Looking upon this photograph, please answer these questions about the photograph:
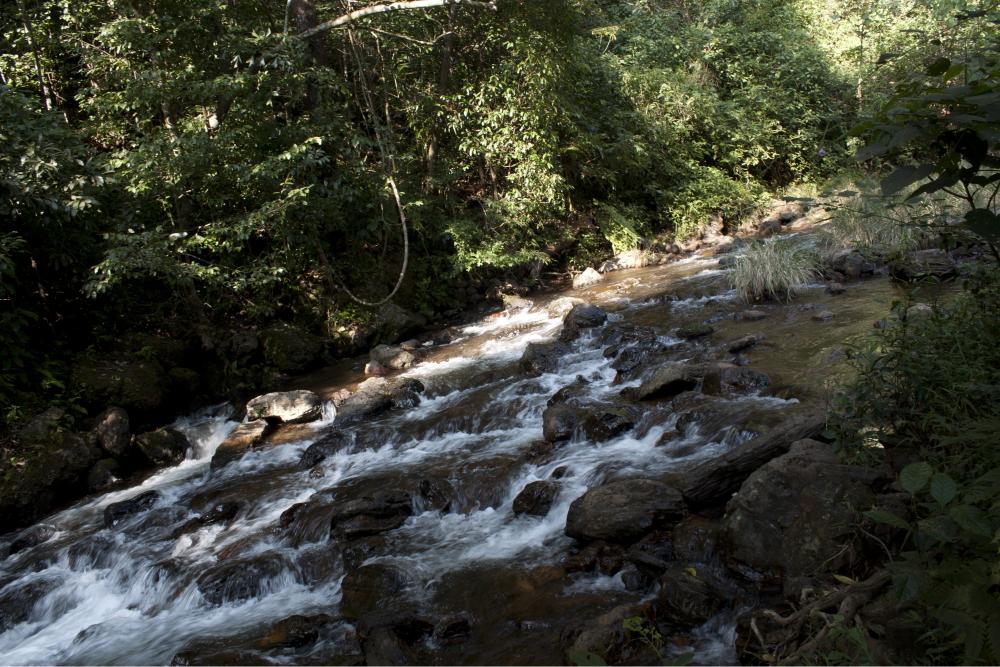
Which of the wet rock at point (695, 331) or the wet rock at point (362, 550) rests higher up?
the wet rock at point (695, 331)

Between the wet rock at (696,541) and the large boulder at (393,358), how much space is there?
624 cm

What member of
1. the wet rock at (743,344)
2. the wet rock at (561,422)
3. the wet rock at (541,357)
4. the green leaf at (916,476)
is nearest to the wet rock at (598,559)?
the wet rock at (561,422)

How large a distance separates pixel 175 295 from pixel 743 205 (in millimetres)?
13430

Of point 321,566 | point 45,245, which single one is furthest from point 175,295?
point 321,566

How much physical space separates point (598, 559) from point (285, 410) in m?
5.39

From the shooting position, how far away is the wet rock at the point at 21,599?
4918mm

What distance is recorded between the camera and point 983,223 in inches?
77.9

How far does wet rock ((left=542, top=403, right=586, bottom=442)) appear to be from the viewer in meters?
6.04

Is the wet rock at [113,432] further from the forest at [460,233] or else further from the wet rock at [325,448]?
the wet rock at [325,448]

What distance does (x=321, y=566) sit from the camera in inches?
189

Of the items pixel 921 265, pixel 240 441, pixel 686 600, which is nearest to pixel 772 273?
pixel 921 265

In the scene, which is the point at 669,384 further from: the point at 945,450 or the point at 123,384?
Result: the point at 123,384

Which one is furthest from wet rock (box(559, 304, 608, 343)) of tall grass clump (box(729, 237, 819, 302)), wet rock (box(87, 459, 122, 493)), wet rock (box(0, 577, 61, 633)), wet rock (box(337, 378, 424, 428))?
wet rock (box(0, 577, 61, 633))

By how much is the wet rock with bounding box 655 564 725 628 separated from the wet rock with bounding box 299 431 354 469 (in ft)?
14.6
